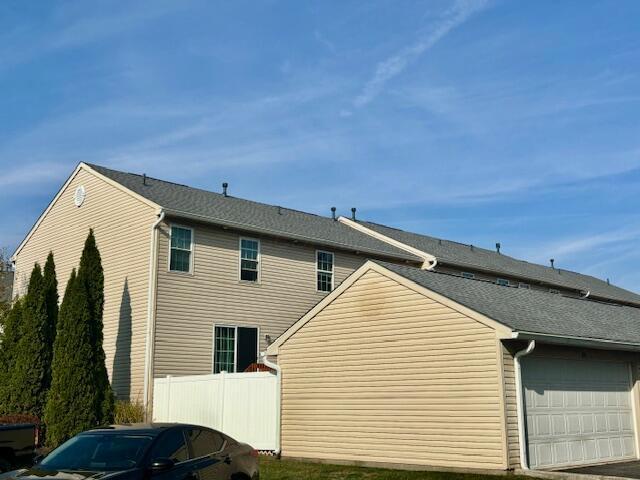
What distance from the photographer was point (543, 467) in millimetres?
14461

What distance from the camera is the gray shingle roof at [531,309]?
1527cm

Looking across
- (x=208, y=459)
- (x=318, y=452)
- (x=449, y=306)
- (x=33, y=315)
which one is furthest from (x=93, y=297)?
(x=208, y=459)

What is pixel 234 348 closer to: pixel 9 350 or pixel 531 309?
pixel 9 350

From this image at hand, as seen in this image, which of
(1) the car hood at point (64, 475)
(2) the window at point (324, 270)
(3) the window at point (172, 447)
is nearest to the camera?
(1) the car hood at point (64, 475)

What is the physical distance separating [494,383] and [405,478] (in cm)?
249

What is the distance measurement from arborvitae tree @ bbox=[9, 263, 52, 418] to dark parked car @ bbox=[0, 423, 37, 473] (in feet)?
31.9

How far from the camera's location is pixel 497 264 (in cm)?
3531

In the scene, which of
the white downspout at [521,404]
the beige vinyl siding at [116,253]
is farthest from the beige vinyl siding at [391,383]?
the beige vinyl siding at [116,253]

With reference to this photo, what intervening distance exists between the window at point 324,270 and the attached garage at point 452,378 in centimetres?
869

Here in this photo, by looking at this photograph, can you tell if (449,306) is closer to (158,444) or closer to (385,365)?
(385,365)

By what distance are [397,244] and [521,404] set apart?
17.1 m

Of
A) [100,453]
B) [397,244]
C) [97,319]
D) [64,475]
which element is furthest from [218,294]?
[64,475]

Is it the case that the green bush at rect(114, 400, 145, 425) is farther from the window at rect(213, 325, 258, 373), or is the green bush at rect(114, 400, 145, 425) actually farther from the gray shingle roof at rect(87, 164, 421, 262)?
the gray shingle roof at rect(87, 164, 421, 262)

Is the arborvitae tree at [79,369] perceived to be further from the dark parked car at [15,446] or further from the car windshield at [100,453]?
the car windshield at [100,453]
